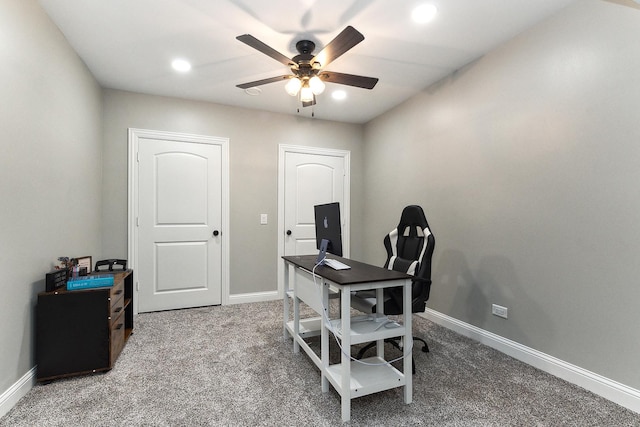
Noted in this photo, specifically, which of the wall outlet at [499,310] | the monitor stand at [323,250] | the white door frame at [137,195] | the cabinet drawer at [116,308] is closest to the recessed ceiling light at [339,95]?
the white door frame at [137,195]

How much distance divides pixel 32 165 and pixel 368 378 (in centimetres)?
253

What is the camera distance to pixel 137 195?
3480mm

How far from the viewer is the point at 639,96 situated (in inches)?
69.7

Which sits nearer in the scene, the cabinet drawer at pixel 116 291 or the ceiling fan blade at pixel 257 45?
the ceiling fan blade at pixel 257 45

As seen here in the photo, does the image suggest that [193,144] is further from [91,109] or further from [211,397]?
[211,397]

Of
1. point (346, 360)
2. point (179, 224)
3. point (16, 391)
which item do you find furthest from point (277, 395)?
point (179, 224)

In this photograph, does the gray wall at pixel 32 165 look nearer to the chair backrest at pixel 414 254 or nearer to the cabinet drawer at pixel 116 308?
the cabinet drawer at pixel 116 308

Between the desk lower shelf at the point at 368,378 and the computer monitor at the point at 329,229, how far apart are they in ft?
2.37

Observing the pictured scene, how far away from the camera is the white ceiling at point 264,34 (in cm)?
210

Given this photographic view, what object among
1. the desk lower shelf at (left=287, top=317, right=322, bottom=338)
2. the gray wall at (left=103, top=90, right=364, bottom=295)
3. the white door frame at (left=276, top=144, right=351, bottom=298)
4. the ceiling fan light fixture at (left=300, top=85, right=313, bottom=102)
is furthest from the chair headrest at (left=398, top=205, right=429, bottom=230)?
the gray wall at (left=103, top=90, right=364, bottom=295)

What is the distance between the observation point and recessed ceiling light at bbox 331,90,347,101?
3.47 meters

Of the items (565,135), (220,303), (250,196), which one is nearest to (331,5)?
(565,135)

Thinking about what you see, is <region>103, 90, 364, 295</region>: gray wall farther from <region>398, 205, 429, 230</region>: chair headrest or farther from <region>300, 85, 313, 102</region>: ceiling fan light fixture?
<region>398, 205, 429, 230</region>: chair headrest

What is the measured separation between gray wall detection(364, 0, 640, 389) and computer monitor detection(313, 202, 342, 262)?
1523mm
